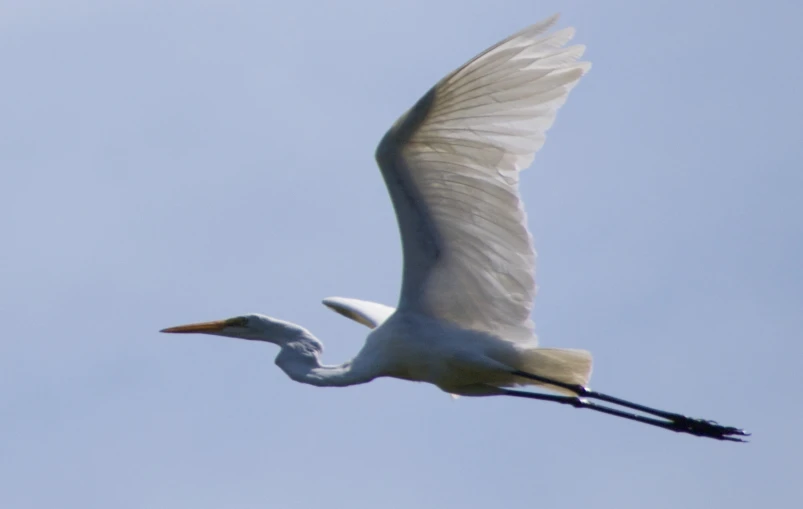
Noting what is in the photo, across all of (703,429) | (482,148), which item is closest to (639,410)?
(703,429)

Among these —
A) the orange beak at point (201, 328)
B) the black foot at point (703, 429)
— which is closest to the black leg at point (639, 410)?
the black foot at point (703, 429)

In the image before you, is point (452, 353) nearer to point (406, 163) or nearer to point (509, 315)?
point (509, 315)

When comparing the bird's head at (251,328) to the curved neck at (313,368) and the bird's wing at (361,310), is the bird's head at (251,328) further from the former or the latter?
the bird's wing at (361,310)

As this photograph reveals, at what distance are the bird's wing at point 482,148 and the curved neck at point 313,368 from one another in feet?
4.31

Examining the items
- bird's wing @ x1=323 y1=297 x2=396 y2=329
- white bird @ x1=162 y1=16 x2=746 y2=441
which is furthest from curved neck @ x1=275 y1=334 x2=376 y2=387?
bird's wing @ x1=323 y1=297 x2=396 y2=329

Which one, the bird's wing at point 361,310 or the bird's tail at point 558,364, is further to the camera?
the bird's wing at point 361,310

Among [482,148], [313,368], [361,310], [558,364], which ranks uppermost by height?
[482,148]

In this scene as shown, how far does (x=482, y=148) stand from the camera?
930 centimetres

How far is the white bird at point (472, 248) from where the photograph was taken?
921 cm

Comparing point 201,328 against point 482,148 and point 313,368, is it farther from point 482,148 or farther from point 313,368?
point 482,148

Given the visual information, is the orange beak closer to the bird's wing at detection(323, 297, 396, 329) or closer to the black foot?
the bird's wing at detection(323, 297, 396, 329)

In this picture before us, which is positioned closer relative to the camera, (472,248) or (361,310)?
(472,248)

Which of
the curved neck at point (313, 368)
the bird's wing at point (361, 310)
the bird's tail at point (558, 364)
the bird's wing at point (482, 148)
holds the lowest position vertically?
the curved neck at point (313, 368)

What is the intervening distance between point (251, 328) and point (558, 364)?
2.56 m
